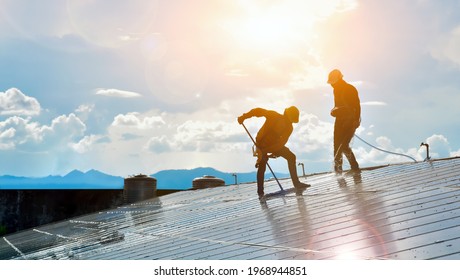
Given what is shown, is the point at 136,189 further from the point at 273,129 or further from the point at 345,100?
the point at 273,129

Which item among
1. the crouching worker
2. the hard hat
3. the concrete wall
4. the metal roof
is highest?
the hard hat

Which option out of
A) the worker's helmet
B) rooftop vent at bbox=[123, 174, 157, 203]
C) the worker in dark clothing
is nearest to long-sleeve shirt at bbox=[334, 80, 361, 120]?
the worker in dark clothing

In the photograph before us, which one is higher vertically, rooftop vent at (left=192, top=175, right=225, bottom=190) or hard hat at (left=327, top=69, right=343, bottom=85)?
hard hat at (left=327, top=69, right=343, bottom=85)

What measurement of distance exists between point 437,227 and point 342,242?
1008 mm

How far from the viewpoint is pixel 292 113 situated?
1228 centimetres

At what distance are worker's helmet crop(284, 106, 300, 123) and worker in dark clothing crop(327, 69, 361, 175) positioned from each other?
2.31m

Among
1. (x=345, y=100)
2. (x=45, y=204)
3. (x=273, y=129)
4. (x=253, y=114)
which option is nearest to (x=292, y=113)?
(x=273, y=129)

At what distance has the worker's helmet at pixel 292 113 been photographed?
40.3 ft

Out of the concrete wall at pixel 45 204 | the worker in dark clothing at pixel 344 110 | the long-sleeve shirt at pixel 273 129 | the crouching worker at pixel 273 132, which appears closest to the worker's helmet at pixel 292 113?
the crouching worker at pixel 273 132

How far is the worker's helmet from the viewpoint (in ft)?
40.3

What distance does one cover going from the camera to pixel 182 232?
10258mm

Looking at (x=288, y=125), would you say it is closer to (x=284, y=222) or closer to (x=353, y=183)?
(x=353, y=183)

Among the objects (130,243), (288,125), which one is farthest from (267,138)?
(130,243)

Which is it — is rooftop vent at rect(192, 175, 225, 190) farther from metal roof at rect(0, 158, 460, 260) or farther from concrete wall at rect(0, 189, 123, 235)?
metal roof at rect(0, 158, 460, 260)
